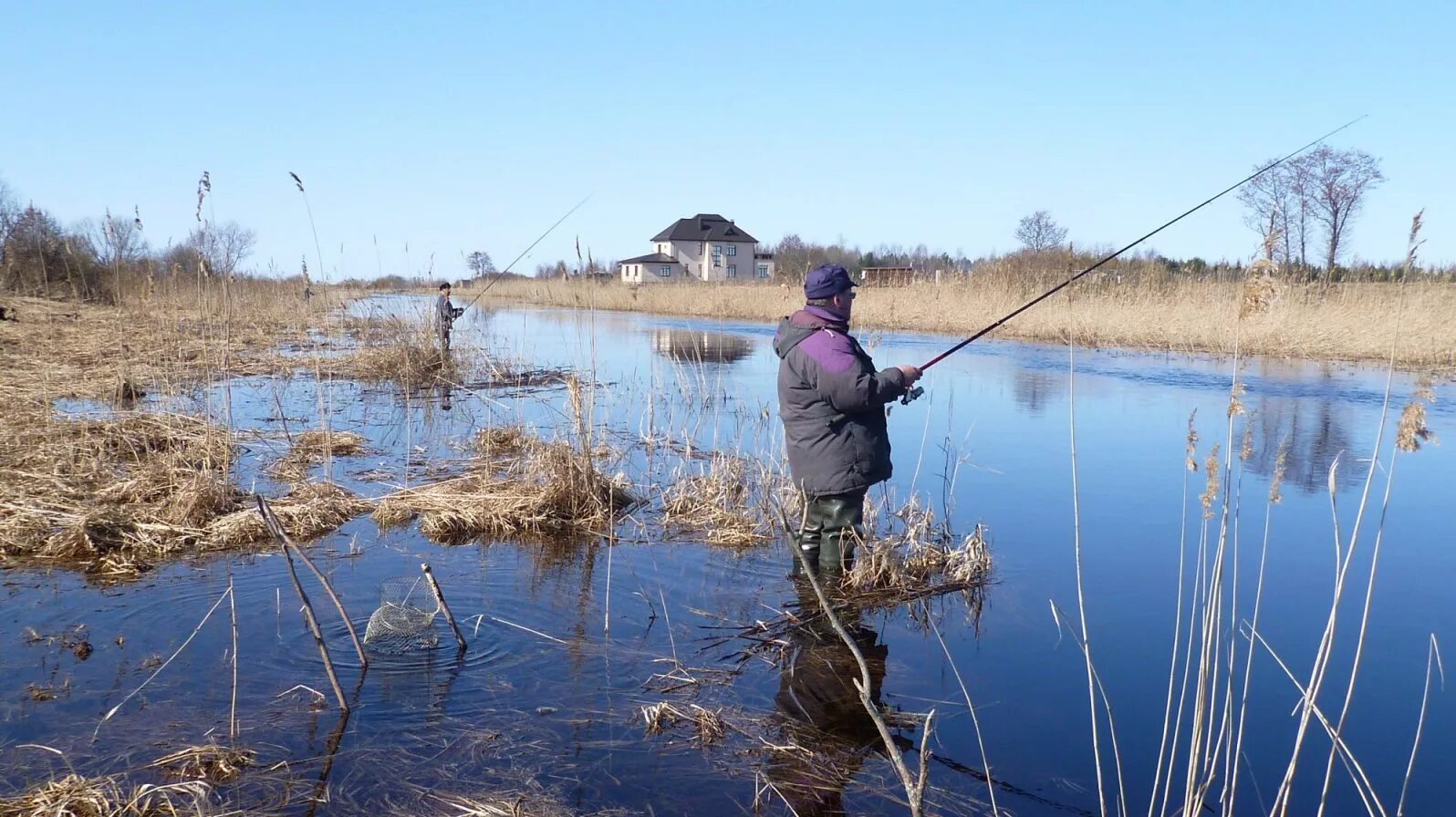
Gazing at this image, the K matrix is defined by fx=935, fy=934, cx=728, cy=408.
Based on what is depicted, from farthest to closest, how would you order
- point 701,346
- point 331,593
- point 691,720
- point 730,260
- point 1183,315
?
point 730,260 → point 701,346 → point 1183,315 → point 691,720 → point 331,593

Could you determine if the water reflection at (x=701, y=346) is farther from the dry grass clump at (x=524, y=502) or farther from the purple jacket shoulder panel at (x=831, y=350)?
the purple jacket shoulder panel at (x=831, y=350)

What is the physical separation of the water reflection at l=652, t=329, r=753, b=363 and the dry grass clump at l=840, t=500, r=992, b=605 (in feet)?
30.6

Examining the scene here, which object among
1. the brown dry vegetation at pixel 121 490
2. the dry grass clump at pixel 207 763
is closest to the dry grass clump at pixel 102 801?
the dry grass clump at pixel 207 763

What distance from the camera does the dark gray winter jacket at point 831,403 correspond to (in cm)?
427

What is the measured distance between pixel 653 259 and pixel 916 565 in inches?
3034

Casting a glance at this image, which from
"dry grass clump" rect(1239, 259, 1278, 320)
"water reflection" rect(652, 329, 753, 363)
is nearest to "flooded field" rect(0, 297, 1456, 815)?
"dry grass clump" rect(1239, 259, 1278, 320)

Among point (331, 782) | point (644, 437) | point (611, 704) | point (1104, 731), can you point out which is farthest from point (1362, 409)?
point (331, 782)

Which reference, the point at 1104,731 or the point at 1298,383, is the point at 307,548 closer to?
the point at 1104,731

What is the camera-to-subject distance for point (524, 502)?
6.14 metres

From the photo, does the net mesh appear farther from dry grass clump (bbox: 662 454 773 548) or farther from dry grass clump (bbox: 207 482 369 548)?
dry grass clump (bbox: 662 454 773 548)

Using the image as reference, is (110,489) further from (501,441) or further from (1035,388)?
(1035,388)

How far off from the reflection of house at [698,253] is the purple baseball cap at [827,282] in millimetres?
71246

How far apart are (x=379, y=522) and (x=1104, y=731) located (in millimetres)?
4460

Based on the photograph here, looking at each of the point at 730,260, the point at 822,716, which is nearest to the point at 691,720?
the point at 822,716
